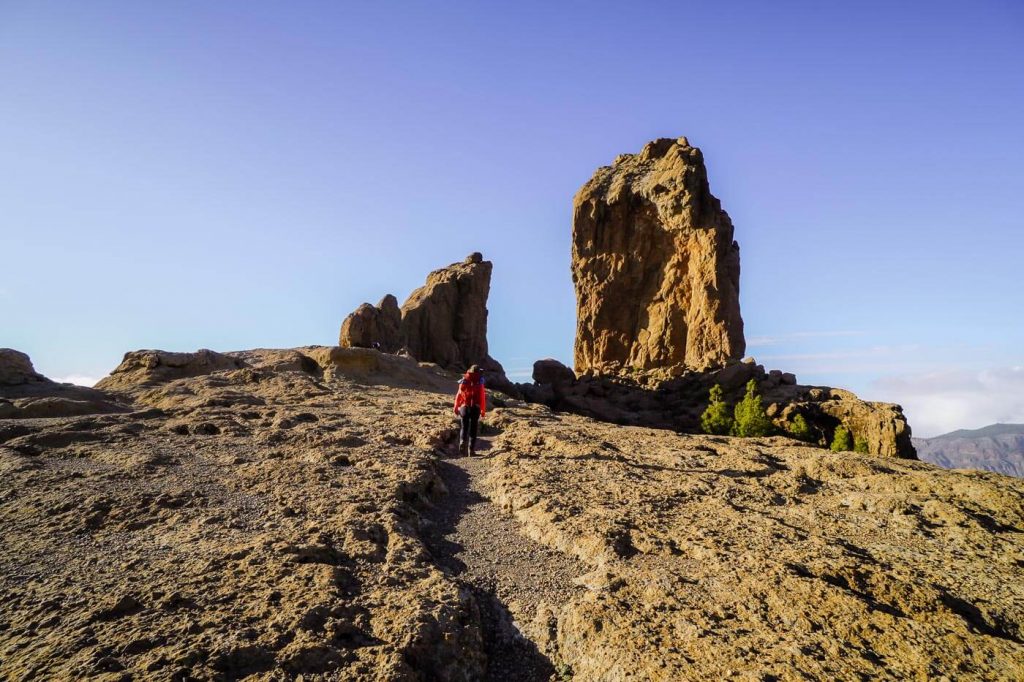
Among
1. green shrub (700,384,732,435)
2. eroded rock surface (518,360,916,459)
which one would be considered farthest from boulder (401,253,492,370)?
green shrub (700,384,732,435)

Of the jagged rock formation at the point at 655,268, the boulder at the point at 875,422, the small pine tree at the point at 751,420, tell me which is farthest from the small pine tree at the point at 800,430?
the jagged rock formation at the point at 655,268

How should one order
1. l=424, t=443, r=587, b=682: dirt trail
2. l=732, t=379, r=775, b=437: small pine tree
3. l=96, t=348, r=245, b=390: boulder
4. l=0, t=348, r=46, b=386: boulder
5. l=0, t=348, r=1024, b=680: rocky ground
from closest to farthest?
l=0, t=348, r=1024, b=680: rocky ground → l=424, t=443, r=587, b=682: dirt trail → l=0, t=348, r=46, b=386: boulder → l=96, t=348, r=245, b=390: boulder → l=732, t=379, r=775, b=437: small pine tree

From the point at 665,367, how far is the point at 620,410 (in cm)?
1012

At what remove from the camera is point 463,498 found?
11.6 m

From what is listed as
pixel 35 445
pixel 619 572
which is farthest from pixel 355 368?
pixel 619 572

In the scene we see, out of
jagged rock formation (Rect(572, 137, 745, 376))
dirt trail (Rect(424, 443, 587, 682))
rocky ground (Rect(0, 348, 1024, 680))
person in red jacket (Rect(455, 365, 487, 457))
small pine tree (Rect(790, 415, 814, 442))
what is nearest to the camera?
rocky ground (Rect(0, 348, 1024, 680))

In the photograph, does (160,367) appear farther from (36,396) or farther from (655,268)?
(655,268)

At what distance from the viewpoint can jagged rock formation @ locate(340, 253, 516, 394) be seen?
51463mm

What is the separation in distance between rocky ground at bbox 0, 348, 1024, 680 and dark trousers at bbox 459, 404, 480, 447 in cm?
111

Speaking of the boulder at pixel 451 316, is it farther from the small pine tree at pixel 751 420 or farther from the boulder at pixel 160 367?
the boulder at pixel 160 367

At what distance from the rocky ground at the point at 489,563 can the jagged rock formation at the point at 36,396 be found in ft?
9.35

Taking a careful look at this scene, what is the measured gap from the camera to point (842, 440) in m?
36.7

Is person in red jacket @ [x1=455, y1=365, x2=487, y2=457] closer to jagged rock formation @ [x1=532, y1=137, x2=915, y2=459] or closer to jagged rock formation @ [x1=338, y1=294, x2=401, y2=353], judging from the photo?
jagged rock formation @ [x1=338, y1=294, x2=401, y2=353]

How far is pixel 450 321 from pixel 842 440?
3591cm
